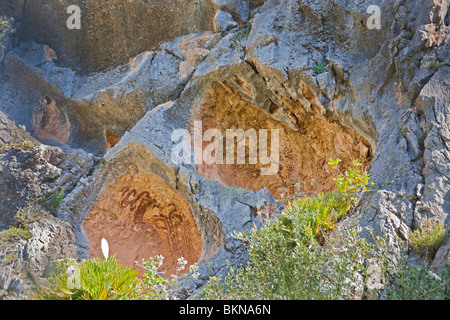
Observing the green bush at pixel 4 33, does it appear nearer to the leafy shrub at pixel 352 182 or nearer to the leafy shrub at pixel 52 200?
the leafy shrub at pixel 52 200

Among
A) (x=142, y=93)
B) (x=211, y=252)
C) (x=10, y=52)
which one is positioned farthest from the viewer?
(x=10, y=52)

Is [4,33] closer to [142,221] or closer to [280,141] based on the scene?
[142,221]

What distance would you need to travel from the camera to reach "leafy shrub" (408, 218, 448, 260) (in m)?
6.48

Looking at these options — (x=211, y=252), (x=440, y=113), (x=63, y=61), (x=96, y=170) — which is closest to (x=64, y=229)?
(x=96, y=170)

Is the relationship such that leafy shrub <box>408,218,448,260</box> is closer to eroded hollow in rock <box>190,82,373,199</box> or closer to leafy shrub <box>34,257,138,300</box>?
eroded hollow in rock <box>190,82,373,199</box>

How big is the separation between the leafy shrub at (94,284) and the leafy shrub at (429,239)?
4296 millimetres

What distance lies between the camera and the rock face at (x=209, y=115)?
8.88m

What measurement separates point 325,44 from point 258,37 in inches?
→ 63.8

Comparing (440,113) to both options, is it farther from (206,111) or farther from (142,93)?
(142,93)

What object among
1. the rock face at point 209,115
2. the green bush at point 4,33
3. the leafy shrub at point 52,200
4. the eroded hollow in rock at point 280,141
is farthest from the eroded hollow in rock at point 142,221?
the green bush at point 4,33

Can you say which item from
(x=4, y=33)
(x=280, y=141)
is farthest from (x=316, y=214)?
(x=4, y=33)

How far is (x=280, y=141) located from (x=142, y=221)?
4158mm

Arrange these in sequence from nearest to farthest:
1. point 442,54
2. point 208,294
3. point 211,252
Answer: point 208,294
point 442,54
point 211,252

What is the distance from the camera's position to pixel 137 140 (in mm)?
10867
